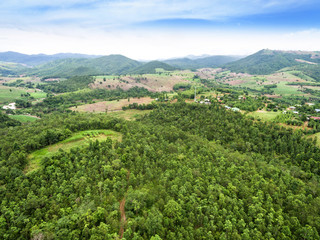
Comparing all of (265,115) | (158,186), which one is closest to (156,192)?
(158,186)

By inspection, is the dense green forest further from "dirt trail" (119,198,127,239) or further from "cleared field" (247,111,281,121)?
"cleared field" (247,111,281,121)

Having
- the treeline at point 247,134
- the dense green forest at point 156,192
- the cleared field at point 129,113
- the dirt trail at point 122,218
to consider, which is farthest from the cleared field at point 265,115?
the dirt trail at point 122,218

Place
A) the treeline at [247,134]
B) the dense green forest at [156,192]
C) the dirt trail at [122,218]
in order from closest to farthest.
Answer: the dense green forest at [156,192] → the dirt trail at [122,218] → the treeline at [247,134]

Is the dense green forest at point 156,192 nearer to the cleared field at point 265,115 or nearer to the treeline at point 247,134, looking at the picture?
the treeline at point 247,134

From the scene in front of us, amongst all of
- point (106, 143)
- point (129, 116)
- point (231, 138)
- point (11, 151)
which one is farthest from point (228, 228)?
point (129, 116)

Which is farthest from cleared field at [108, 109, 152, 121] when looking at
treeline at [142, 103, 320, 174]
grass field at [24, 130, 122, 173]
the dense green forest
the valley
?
the dense green forest

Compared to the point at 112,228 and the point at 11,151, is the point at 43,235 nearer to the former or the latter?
the point at 112,228
